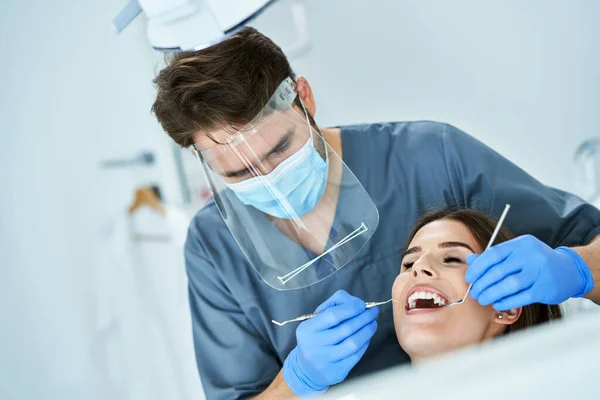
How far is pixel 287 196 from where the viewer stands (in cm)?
129

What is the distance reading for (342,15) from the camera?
1.64 m

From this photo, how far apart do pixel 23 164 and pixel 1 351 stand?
54 cm

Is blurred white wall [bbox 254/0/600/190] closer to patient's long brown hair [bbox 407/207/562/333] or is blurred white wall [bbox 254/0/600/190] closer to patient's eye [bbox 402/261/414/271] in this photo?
patient's long brown hair [bbox 407/207/562/333]

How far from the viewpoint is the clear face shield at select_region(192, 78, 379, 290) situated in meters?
1.26

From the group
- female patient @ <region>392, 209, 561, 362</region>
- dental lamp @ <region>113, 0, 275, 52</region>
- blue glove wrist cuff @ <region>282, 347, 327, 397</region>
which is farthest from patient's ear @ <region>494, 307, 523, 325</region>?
dental lamp @ <region>113, 0, 275, 52</region>

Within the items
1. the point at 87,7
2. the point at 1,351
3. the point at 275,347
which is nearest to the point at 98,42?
the point at 87,7

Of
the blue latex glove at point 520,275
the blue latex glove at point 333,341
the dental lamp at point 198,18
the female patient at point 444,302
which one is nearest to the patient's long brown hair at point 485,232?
the female patient at point 444,302

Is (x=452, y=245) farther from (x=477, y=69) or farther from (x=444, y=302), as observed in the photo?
(x=477, y=69)

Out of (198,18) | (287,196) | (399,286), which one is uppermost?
(198,18)

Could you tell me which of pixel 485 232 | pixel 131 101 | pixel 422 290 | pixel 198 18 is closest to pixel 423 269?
pixel 422 290

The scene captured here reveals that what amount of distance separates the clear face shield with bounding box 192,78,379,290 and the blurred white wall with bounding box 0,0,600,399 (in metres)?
0.30

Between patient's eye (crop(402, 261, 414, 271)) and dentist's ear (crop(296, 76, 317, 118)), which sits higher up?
dentist's ear (crop(296, 76, 317, 118))

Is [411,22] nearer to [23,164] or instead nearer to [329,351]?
[329,351]

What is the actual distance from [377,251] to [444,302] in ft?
0.62
